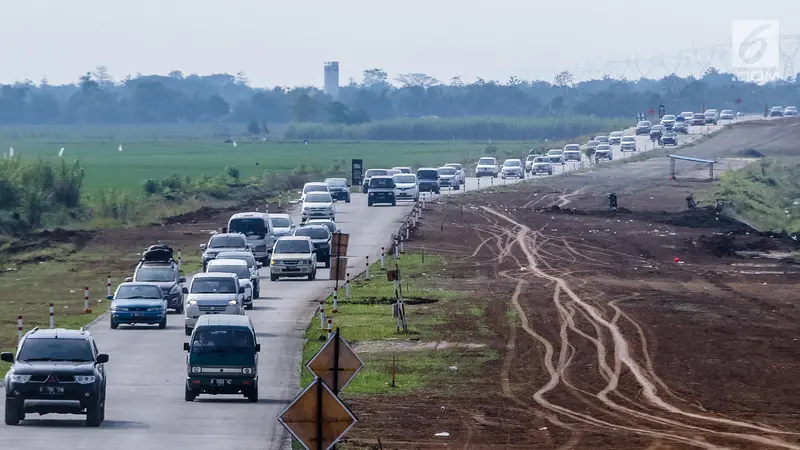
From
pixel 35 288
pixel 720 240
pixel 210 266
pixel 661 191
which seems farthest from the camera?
pixel 661 191

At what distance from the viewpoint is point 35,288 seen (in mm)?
56469

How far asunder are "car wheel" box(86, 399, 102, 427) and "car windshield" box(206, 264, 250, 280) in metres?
21.4

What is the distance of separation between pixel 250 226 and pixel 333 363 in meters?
40.9

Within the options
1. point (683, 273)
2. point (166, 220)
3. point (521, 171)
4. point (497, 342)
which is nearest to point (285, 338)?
point (497, 342)

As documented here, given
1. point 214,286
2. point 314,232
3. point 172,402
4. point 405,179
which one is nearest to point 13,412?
point 172,402

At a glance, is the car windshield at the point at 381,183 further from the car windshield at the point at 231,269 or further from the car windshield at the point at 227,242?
the car windshield at the point at 231,269

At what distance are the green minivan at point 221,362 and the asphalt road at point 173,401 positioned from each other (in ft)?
1.16

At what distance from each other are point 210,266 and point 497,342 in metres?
12.3

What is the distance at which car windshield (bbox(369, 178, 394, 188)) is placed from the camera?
89250 millimetres

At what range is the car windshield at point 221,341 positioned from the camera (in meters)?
29.1

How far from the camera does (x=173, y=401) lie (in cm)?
2952

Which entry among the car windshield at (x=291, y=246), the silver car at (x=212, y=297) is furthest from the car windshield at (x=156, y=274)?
the car windshield at (x=291, y=246)

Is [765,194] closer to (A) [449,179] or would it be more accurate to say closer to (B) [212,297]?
(A) [449,179]

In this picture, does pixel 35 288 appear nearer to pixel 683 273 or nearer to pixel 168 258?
pixel 168 258
